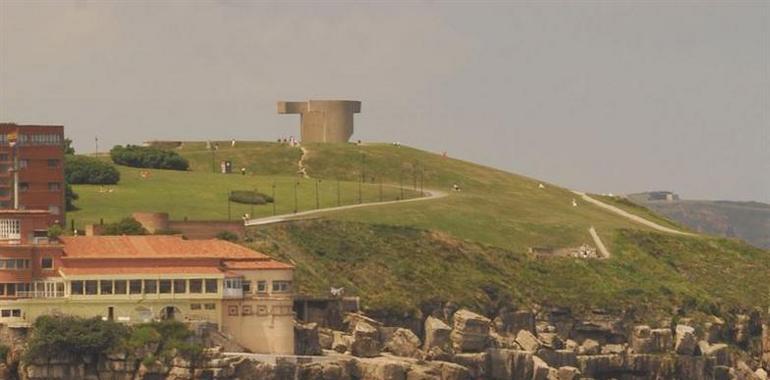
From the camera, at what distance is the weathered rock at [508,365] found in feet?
638

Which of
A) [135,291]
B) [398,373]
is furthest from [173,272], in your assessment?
[398,373]

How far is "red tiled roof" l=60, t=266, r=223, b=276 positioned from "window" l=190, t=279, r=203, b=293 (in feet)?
2.06

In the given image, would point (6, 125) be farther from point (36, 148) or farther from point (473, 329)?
point (473, 329)

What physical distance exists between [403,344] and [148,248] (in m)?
21.9

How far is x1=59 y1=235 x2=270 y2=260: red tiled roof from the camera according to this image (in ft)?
578

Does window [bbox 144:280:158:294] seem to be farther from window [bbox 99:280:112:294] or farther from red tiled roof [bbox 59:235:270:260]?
red tiled roof [bbox 59:235:270:260]

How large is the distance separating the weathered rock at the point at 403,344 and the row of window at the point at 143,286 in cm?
1894

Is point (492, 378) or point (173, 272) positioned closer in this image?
point (173, 272)

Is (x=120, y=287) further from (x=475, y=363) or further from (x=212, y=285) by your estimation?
(x=475, y=363)

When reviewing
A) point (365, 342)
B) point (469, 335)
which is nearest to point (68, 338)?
point (365, 342)

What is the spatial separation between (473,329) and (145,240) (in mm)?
28053

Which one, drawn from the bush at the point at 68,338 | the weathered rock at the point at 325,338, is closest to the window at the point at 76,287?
the bush at the point at 68,338

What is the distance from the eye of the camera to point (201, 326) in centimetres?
17175

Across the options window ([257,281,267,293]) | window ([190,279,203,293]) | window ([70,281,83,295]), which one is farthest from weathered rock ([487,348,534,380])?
window ([70,281,83,295])
